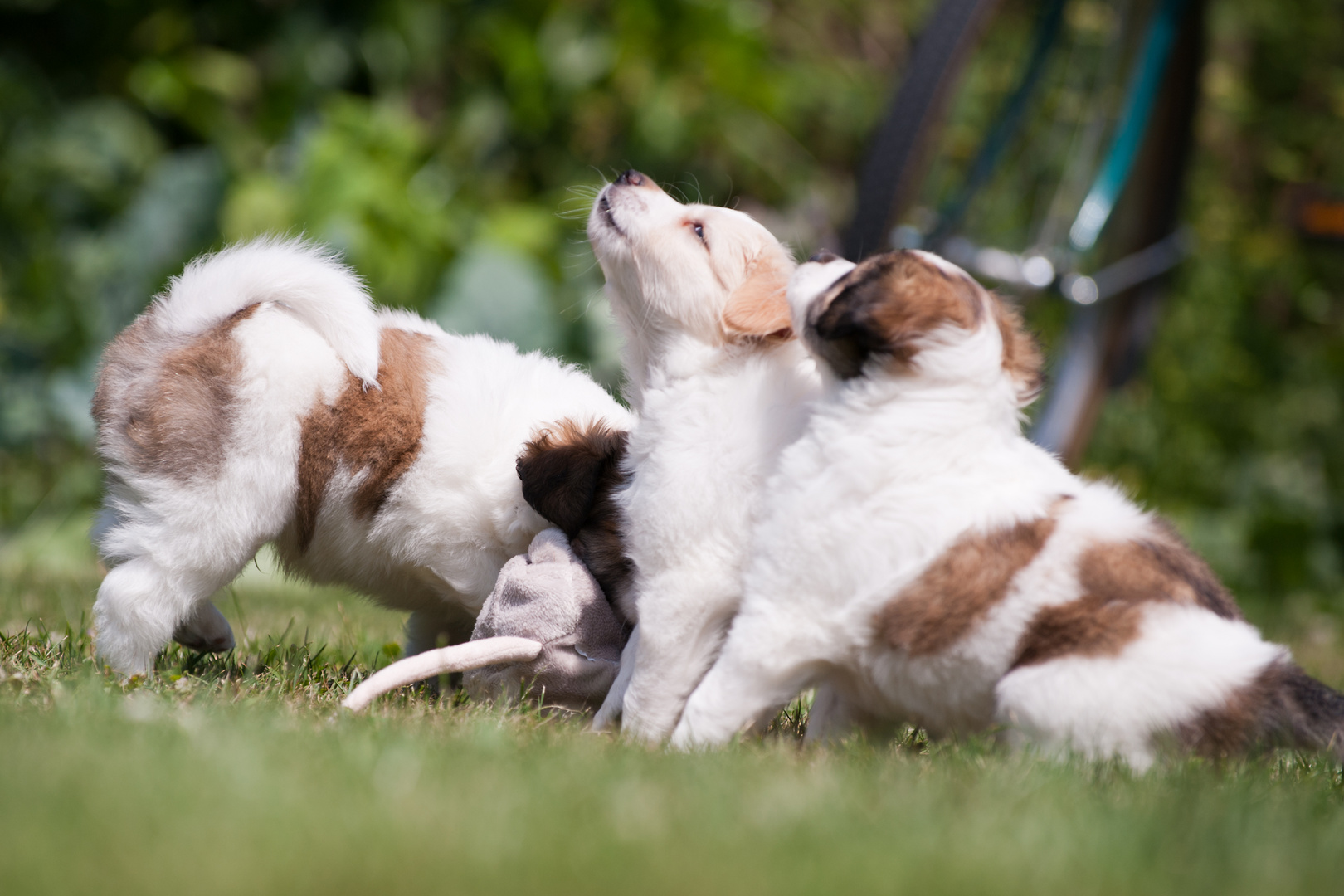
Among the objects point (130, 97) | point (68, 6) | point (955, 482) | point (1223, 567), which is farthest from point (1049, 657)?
point (68, 6)

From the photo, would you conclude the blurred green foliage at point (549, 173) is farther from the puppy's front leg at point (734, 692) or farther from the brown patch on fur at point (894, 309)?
the puppy's front leg at point (734, 692)

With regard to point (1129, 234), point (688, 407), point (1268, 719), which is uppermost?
point (1129, 234)

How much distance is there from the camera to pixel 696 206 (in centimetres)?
313

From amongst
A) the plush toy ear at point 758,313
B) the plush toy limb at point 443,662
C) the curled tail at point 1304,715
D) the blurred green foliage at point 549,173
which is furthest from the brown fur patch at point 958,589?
the blurred green foliage at point 549,173

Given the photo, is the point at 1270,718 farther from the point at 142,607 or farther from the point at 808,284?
the point at 142,607

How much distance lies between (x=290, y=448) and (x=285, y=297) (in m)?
0.38

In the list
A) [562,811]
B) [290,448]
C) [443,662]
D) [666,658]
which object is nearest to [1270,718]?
[666,658]

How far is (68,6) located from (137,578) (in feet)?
19.0

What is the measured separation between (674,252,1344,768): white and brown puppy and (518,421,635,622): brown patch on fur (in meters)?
0.45

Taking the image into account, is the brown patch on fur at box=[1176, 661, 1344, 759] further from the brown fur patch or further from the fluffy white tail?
the fluffy white tail

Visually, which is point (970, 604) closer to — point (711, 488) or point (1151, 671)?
point (1151, 671)

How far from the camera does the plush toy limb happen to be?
263 cm

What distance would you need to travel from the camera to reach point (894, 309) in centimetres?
252

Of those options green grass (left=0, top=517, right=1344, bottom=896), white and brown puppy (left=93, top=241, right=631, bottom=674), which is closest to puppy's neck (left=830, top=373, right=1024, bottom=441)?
green grass (left=0, top=517, right=1344, bottom=896)
